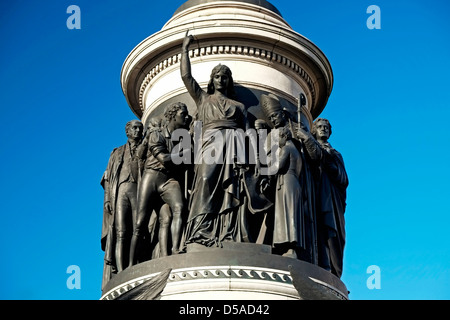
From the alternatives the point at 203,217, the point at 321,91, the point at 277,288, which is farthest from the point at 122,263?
the point at 321,91

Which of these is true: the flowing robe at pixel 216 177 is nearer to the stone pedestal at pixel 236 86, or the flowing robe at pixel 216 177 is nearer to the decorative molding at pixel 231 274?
A: the stone pedestal at pixel 236 86

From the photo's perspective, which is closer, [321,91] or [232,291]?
[232,291]

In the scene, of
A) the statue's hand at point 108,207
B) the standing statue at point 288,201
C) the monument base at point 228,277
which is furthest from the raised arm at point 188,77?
the monument base at point 228,277

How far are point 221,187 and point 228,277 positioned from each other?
6.07 feet

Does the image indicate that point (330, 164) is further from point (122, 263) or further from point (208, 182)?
point (122, 263)

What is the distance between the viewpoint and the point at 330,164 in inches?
682

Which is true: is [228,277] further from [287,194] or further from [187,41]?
[187,41]

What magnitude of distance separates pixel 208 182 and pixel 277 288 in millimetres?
2365

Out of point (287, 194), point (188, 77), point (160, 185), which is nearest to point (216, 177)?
point (160, 185)

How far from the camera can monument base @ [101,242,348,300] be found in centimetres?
1494

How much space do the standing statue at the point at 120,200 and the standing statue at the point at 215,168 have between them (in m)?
1.46

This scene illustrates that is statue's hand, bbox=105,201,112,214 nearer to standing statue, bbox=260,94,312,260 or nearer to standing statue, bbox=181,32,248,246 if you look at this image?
standing statue, bbox=181,32,248,246
